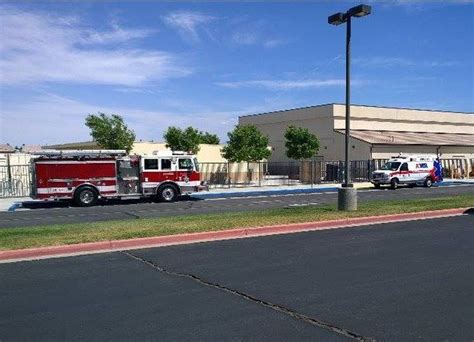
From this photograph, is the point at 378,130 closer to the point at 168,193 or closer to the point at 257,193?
the point at 257,193

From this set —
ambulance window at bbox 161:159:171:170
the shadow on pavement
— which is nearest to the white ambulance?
ambulance window at bbox 161:159:171:170

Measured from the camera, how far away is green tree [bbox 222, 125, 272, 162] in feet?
133

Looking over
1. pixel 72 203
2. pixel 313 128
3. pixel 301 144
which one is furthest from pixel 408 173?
pixel 72 203

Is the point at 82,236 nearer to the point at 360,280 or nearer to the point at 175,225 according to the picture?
the point at 175,225

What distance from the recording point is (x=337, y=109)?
53.2m

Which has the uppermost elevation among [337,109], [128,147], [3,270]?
[337,109]

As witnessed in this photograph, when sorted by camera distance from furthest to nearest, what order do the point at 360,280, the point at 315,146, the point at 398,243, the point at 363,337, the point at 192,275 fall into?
1. the point at 315,146
2. the point at 398,243
3. the point at 192,275
4. the point at 360,280
5. the point at 363,337

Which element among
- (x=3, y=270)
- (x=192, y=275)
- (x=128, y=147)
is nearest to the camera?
(x=192, y=275)

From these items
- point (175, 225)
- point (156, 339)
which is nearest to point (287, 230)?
point (175, 225)

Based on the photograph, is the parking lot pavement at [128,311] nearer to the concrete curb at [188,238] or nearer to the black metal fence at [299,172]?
the concrete curb at [188,238]

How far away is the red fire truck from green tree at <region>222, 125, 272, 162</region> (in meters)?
14.9

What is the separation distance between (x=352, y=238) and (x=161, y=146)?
39627mm

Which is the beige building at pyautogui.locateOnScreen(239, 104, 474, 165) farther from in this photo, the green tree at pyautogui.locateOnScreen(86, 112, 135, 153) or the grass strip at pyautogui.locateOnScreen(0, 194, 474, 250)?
the grass strip at pyautogui.locateOnScreen(0, 194, 474, 250)

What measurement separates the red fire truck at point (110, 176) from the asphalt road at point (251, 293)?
14.5 meters
